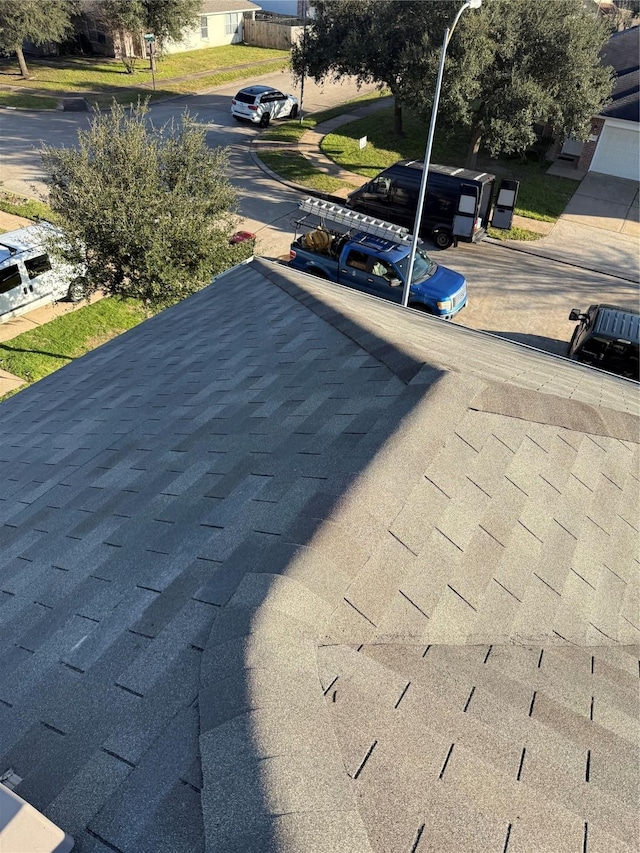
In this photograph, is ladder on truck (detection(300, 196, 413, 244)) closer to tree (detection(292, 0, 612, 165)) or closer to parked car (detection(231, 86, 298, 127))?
tree (detection(292, 0, 612, 165))

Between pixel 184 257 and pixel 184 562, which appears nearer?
pixel 184 562

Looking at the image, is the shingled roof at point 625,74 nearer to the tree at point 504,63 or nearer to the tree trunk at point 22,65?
the tree at point 504,63

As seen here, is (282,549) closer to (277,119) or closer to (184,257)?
(184,257)

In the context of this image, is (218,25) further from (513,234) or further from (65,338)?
(65,338)

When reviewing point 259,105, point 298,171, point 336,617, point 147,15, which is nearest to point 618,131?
point 298,171

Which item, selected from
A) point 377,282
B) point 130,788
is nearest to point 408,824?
point 130,788
